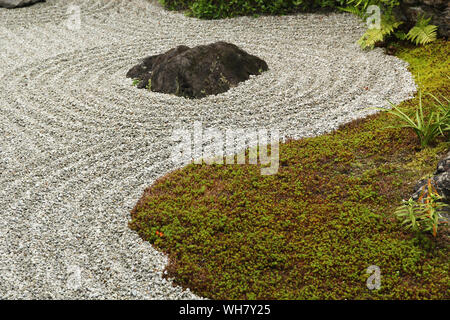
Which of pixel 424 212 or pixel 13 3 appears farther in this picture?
pixel 13 3

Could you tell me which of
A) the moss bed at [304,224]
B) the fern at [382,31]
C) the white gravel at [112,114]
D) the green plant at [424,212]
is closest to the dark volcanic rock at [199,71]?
the white gravel at [112,114]

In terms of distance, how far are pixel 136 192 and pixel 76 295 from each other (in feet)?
5.61

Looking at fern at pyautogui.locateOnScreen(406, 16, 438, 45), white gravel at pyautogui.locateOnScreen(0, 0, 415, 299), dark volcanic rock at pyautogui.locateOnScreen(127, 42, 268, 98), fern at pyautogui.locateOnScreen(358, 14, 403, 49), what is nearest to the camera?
white gravel at pyautogui.locateOnScreen(0, 0, 415, 299)

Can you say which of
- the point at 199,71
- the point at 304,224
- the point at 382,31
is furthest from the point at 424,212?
the point at 382,31

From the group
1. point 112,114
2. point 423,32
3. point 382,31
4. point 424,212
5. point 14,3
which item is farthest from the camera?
point 14,3

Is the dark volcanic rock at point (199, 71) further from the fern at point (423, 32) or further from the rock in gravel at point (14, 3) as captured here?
the rock in gravel at point (14, 3)

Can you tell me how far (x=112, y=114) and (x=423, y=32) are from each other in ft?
21.2

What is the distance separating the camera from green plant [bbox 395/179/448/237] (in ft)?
14.6

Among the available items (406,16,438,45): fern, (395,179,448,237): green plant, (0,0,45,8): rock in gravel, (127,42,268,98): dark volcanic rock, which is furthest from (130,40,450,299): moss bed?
(0,0,45,8): rock in gravel

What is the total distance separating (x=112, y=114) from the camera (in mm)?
7574

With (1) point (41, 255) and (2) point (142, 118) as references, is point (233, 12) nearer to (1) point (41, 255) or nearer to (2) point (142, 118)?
(2) point (142, 118)

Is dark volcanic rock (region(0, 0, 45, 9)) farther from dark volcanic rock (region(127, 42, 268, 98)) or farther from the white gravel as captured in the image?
dark volcanic rock (region(127, 42, 268, 98))

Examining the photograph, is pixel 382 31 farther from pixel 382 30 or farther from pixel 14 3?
pixel 14 3

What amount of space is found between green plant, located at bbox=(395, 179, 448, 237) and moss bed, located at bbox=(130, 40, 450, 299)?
0.13m
